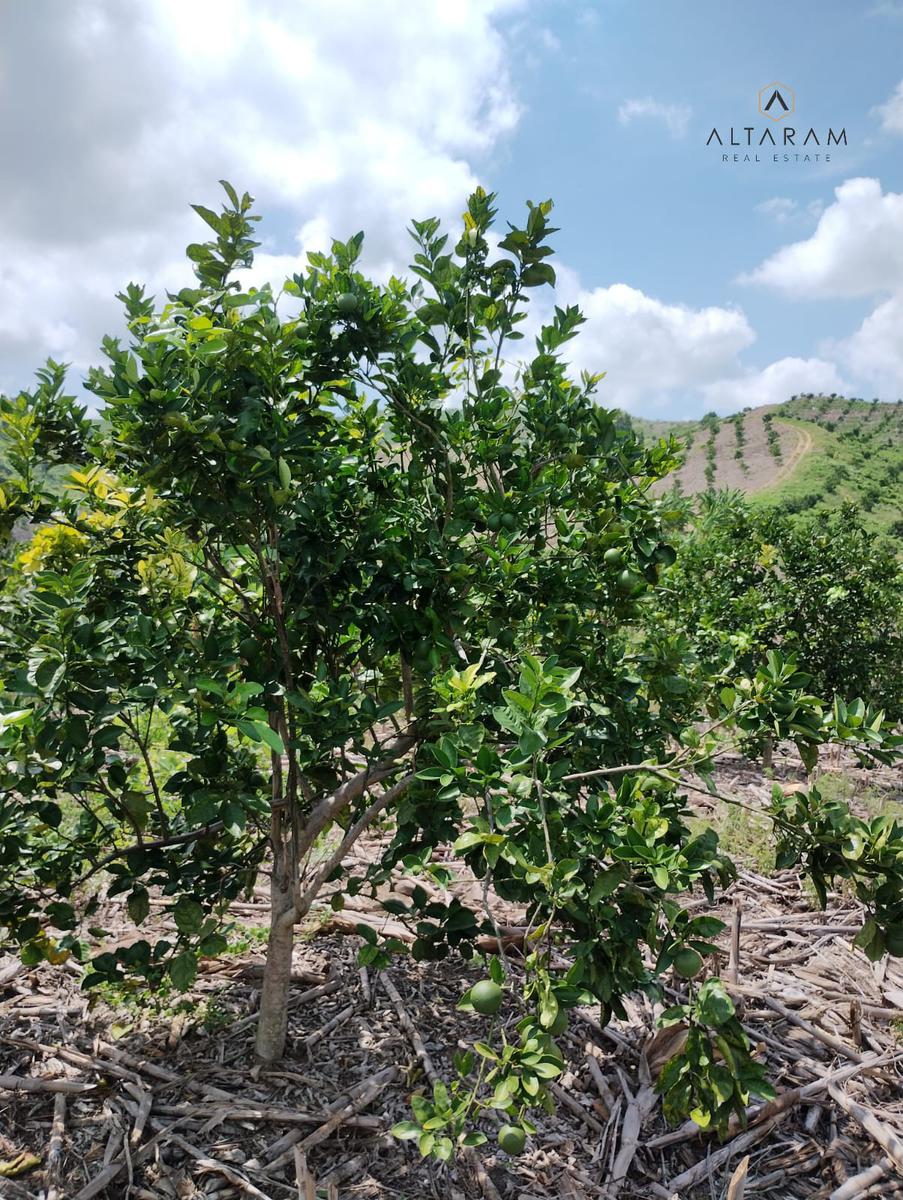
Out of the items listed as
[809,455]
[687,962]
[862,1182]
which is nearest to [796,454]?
[809,455]

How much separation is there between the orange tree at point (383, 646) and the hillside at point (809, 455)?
84.4ft

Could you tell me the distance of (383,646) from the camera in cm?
232

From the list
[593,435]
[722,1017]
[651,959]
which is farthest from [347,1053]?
[593,435]

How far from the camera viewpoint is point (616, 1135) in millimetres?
2574

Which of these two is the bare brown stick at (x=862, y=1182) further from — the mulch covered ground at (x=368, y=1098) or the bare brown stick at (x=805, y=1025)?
the bare brown stick at (x=805, y=1025)

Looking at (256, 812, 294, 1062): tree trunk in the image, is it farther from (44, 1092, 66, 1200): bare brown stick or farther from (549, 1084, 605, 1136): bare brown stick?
(549, 1084, 605, 1136): bare brown stick

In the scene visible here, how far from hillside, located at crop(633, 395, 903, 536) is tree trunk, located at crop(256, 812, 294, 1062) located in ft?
85.4

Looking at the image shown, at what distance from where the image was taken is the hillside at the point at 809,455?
31.3 meters

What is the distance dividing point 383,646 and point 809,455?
41.1m

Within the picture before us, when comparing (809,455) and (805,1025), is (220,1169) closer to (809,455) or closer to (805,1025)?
(805,1025)

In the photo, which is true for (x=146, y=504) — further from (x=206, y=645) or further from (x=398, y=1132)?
(x=398, y=1132)

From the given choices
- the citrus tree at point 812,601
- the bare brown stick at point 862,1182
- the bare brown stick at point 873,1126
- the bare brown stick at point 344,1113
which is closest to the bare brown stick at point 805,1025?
the bare brown stick at point 873,1126

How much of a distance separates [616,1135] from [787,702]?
163 cm

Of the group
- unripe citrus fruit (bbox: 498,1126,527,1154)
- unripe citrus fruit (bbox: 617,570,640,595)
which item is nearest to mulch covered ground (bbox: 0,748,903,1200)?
unripe citrus fruit (bbox: 498,1126,527,1154)
